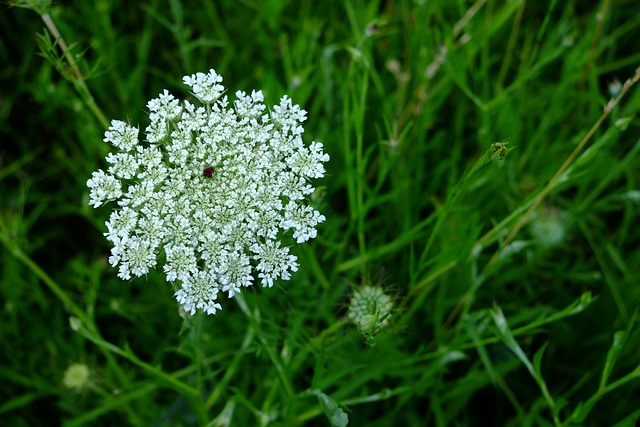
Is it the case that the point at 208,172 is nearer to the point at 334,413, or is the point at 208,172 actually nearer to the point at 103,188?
the point at 103,188

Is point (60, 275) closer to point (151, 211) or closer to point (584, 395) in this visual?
point (151, 211)

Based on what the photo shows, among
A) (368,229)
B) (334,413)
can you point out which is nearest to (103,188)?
(334,413)

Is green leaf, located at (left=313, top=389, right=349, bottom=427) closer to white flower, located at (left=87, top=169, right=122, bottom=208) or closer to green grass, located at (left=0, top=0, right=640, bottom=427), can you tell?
green grass, located at (left=0, top=0, right=640, bottom=427)

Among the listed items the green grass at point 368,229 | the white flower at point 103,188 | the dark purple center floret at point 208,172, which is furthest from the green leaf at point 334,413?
the white flower at point 103,188

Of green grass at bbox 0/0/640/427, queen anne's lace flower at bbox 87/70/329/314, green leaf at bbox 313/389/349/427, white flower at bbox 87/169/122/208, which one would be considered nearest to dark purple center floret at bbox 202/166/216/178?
queen anne's lace flower at bbox 87/70/329/314

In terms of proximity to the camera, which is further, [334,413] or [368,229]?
[368,229]

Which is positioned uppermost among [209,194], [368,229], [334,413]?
[368,229]

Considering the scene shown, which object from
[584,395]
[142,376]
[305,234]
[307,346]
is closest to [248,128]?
[305,234]
